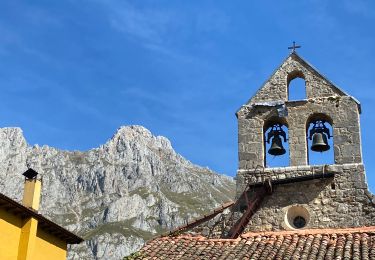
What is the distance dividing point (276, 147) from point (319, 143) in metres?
1.11

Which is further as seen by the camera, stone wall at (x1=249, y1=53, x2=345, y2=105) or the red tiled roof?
stone wall at (x1=249, y1=53, x2=345, y2=105)

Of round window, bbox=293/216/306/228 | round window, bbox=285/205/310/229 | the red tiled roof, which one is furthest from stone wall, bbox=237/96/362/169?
the red tiled roof

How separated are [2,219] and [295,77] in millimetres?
9033

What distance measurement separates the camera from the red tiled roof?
11.0 meters

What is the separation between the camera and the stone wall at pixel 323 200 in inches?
501

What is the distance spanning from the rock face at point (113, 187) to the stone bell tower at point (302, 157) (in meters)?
121

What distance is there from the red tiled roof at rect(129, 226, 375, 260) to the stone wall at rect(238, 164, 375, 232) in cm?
37

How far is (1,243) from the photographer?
587 inches

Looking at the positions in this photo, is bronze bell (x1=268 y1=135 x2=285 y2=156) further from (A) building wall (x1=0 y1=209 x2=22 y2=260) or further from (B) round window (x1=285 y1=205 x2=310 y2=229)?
(A) building wall (x1=0 y1=209 x2=22 y2=260)

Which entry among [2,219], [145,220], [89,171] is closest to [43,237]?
[2,219]

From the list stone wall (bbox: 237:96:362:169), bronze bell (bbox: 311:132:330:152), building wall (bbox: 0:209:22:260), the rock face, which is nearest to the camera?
stone wall (bbox: 237:96:362:169)

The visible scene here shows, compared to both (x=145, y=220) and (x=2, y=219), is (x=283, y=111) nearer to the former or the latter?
(x=2, y=219)

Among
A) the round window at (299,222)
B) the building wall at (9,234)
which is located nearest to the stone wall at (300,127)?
the round window at (299,222)

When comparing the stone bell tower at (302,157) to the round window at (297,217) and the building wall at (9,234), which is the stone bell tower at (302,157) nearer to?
the round window at (297,217)
